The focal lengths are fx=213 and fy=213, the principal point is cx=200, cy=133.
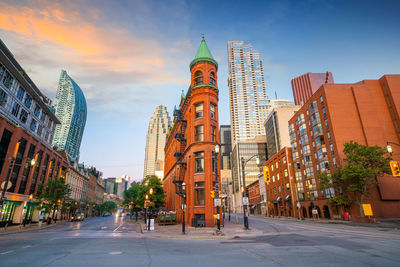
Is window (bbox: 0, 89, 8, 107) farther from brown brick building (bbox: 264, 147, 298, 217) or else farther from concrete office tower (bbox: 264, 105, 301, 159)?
concrete office tower (bbox: 264, 105, 301, 159)

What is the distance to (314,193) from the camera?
57.0 m

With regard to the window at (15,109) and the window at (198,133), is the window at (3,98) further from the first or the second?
the window at (198,133)

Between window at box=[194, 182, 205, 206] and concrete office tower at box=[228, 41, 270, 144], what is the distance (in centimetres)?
14506

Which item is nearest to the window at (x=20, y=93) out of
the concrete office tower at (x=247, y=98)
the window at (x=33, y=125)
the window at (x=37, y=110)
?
the window at (x=37, y=110)

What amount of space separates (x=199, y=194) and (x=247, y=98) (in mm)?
163238

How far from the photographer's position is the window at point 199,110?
33094 mm

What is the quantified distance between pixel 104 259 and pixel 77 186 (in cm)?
8304

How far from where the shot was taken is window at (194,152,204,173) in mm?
30845

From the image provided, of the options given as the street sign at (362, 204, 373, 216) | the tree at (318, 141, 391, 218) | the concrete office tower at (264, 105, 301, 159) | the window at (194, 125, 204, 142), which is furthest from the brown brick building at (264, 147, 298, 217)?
the window at (194, 125, 204, 142)

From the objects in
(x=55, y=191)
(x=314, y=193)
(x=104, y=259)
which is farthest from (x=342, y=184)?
(x=55, y=191)

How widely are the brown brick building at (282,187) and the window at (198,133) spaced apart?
146 feet

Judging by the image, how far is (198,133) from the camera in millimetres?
32469

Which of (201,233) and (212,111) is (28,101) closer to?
(212,111)

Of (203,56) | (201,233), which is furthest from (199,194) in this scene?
(203,56)
